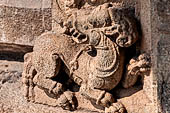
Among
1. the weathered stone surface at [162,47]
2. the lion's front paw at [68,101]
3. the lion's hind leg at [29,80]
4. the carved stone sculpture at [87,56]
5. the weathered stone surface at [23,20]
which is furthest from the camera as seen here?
the weathered stone surface at [23,20]

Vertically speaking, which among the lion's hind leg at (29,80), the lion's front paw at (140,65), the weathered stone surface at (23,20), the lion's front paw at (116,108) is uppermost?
the weathered stone surface at (23,20)

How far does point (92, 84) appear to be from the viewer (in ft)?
6.57

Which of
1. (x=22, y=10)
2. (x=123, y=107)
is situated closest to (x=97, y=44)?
(x=123, y=107)

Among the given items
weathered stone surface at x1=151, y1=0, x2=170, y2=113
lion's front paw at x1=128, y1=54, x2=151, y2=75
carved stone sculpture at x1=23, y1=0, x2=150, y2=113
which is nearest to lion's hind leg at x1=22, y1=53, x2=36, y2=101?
carved stone sculpture at x1=23, y1=0, x2=150, y2=113

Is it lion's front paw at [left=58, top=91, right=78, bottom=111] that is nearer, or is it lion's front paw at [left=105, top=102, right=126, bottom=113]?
lion's front paw at [left=105, top=102, right=126, bottom=113]

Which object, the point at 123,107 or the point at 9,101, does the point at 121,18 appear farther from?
the point at 9,101

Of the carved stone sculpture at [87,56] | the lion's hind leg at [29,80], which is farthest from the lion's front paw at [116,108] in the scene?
the lion's hind leg at [29,80]

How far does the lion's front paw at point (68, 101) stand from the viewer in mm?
2133

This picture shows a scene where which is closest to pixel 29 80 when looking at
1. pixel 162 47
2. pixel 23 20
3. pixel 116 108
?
pixel 23 20

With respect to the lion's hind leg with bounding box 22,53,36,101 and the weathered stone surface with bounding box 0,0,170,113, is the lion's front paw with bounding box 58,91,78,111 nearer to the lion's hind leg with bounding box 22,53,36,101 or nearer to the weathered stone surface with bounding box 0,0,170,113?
the weathered stone surface with bounding box 0,0,170,113

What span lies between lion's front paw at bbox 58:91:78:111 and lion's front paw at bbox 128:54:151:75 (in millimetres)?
412

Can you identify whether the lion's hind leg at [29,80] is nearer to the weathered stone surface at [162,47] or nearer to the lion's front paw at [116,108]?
the lion's front paw at [116,108]

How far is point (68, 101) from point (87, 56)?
0.97ft

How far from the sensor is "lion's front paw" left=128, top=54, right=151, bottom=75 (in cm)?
183
